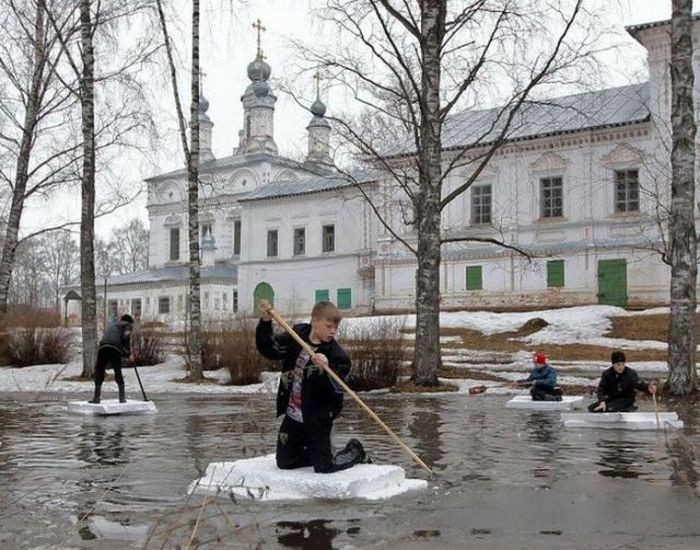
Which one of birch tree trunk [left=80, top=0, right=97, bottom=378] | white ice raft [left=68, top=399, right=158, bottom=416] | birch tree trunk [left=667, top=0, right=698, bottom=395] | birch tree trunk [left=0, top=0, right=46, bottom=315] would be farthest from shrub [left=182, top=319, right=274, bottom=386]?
birch tree trunk [left=667, top=0, right=698, bottom=395]

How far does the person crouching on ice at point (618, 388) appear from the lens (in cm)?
1072

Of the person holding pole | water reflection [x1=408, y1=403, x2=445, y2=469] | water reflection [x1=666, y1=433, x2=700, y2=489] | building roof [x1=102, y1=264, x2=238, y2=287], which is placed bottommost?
water reflection [x1=408, y1=403, x2=445, y2=469]

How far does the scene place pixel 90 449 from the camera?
8680 mm

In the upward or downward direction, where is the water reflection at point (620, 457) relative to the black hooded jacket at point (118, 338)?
downward

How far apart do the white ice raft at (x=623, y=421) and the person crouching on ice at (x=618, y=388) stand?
0.32 meters

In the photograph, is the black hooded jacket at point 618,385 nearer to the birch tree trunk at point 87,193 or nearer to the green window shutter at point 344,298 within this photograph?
the birch tree trunk at point 87,193

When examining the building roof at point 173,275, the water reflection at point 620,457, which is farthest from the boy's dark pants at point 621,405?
the building roof at point 173,275

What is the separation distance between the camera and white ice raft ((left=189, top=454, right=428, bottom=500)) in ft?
19.1

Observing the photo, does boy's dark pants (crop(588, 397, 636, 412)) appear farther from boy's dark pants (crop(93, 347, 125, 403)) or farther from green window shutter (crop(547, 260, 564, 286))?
green window shutter (crop(547, 260, 564, 286))

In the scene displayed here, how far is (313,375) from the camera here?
602 cm

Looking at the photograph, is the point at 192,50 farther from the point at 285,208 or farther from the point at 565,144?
the point at 285,208

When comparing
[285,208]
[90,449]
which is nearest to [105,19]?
[90,449]

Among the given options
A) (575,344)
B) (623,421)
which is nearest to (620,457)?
(623,421)

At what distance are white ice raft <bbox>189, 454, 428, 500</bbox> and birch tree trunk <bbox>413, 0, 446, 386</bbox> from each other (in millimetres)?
10940
